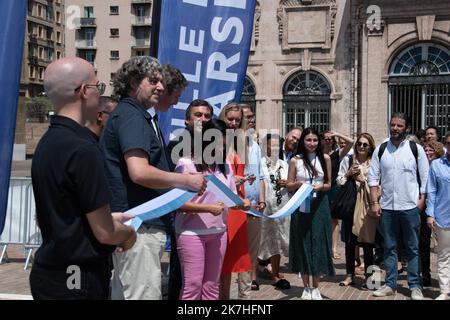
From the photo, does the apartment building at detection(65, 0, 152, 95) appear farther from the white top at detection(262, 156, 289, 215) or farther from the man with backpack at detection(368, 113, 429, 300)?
the man with backpack at detection(368, 113, 429, 300)

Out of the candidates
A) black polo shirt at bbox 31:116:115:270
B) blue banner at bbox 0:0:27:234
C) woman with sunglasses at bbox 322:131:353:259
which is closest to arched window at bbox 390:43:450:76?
woman with sunglasses at bbox 322:131:353:259

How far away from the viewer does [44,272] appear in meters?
2.56

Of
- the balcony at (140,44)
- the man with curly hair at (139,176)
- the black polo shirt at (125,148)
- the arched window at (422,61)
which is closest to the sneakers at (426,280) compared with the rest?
the man with curly hair at (139,176)

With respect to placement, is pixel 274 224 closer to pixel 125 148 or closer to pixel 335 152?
pixel 335 152

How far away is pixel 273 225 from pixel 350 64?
1828 centimetres

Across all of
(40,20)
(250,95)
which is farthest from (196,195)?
(40,20)

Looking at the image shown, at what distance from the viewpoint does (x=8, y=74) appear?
14.7 feet

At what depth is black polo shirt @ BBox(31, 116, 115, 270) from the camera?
2.40m

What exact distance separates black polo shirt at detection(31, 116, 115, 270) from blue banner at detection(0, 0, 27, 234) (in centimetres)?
213
